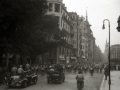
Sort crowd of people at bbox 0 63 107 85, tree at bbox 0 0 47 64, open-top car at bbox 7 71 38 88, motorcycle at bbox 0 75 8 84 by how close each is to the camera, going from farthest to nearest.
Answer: motorcycle at bbox 0 75 8 84 < crowd of people at bbox 0 63 107 85 < tree at bbox 0 0 47 64 < open-top car at bbox 7 71 38 88

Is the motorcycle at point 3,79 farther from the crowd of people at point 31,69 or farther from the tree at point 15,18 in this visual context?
the tree at point 15,18

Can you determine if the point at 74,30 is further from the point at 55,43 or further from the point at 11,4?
the point at 11,4

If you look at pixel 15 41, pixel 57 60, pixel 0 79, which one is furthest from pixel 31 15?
pixel 57 60

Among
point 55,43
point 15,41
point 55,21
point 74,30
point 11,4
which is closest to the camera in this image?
point 11,4

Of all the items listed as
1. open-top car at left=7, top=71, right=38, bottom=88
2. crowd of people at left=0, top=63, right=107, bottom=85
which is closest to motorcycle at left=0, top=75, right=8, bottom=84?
crowd of people at left=0, top=63, right=107, bottom=85

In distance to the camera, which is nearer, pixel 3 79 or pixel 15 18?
pixel 15 18

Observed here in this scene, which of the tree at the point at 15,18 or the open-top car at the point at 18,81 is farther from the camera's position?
the tree at the point at 15,18

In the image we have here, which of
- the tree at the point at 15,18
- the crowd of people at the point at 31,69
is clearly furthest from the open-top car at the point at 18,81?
the tree at the point at 15,18

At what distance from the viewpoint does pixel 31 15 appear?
19.5m

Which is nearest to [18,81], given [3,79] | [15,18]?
[3,79]

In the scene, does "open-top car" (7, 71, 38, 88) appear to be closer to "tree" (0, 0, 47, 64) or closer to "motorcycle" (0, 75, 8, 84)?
"motorcycle" (0, 75, 8, 84)

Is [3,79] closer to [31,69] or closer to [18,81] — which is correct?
[18,81]

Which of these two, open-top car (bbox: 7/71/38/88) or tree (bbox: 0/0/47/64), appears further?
tree (bbox: 0/0/47/64)

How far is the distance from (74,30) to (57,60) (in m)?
30.2
